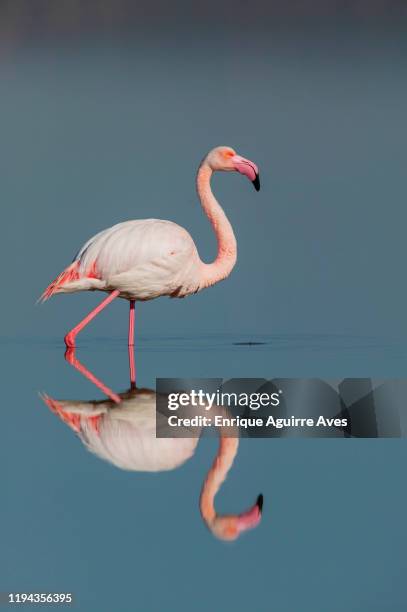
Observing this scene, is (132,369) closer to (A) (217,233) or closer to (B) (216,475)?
(A) (217,233)

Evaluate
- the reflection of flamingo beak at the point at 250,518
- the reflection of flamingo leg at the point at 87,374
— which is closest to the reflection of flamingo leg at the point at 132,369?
the reflection of flamingo leg at the point at 87,374

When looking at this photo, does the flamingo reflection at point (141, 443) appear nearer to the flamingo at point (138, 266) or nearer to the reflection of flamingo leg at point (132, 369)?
the reflection of flamingo leg at point (132, 369)

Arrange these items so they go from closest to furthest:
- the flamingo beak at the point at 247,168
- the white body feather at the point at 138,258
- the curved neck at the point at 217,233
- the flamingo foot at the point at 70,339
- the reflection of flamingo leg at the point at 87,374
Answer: the reflection of flamingo leg at the point at 87,374, the white body feather at the point at 138,258, the flamingo foot at the point at 70,339, the curved neck at the point at 217,233, the flamingo beak at the point at 247,168

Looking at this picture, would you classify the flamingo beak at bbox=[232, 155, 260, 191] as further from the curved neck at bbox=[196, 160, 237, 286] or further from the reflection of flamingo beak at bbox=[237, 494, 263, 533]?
the reflection of flamingo beak at bbox=[237, 494, 263, 533]

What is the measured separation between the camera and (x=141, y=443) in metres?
3.29

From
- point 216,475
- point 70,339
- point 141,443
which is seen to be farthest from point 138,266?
point 216,475

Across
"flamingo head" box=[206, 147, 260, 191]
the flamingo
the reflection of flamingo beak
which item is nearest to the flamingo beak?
"flamingo head" box=[206, 147, 260, 191]

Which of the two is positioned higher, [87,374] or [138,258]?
[138,258]

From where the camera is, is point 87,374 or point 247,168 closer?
point 87,374

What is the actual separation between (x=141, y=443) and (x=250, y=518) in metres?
0.78

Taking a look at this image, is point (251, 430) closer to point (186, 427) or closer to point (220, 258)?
point (186, 427)

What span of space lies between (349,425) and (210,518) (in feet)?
4.08

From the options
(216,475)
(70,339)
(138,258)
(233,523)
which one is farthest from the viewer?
(70,339)

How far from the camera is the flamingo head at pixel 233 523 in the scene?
2479mm
